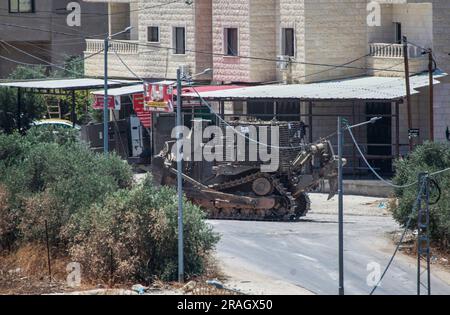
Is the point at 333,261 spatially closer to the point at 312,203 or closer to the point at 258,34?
the point at 312,203

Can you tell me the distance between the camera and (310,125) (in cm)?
4850

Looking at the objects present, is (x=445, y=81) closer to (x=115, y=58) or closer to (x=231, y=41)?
(x=231, y=41)

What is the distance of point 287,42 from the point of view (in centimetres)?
5269

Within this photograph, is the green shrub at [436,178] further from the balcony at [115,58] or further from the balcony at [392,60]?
the balcony at [115,58]

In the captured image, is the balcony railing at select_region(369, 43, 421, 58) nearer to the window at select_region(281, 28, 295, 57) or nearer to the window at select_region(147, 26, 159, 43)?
the window at select_region(281, 28, 295, 57)

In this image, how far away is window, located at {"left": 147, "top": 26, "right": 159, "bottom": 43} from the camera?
58.1 meters

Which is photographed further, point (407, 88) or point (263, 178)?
point (407, 88)

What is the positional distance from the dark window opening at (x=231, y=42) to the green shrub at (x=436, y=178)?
14.0m

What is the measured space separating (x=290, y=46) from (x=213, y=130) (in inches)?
399

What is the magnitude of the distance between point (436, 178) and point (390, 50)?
1146 centimetres

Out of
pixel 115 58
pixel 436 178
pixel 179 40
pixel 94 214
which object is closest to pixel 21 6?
pixel 115 58

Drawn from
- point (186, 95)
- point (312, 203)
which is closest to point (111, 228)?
point (312, 203)

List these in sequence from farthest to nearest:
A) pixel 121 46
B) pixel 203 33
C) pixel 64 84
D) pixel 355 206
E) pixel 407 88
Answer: pixel 121 46
pixel 203 33
pixel 64 84
pixel 407 88
pixel 355 206

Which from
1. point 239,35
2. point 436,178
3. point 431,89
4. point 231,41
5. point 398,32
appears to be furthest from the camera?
point 231,41
